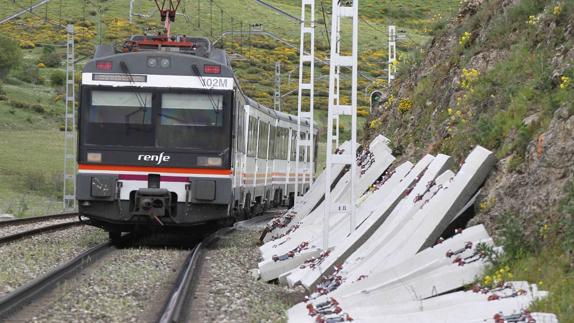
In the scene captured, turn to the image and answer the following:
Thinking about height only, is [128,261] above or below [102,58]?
below

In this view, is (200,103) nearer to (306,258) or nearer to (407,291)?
(306,258)

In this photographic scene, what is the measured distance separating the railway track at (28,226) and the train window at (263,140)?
16.5ft

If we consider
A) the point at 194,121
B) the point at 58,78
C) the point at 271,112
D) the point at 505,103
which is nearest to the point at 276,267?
the point at 505,103

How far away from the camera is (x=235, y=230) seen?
92.9 feet

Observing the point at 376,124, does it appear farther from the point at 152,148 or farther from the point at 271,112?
the point at 152,148

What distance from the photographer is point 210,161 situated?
763 inches

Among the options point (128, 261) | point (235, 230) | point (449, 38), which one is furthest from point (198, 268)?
point (235, 230)

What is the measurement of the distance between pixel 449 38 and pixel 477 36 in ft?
10.5

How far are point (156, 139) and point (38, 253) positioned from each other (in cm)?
291

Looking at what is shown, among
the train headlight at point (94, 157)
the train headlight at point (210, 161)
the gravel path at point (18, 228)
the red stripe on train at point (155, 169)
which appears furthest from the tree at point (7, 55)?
the train headlight at point (210, 161)

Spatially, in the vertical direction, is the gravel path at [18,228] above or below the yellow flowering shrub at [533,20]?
below

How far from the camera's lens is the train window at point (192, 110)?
1955 cm

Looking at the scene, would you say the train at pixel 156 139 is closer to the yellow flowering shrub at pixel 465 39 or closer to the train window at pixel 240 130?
the train window at pixel 240 130

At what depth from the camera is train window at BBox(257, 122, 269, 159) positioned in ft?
94.1
